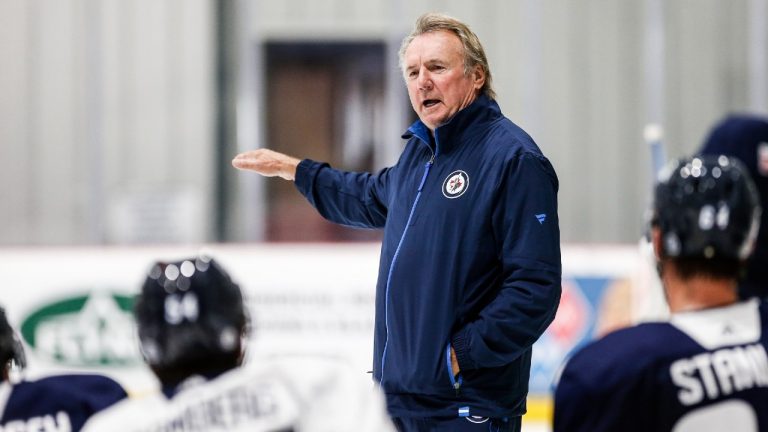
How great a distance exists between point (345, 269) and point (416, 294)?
359 centimetres

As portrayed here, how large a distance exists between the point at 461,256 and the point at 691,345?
898 mm

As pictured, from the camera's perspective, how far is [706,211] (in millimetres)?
1561

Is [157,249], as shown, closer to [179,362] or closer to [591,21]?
[591,21]

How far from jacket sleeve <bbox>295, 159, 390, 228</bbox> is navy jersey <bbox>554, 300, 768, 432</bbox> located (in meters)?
1.22

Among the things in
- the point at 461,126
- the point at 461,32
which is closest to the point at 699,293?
the point at 461,126

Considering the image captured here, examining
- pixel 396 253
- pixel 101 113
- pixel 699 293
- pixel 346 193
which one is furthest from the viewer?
pixel 101 113

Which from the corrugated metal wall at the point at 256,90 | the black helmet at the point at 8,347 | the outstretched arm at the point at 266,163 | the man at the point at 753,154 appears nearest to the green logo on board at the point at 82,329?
the corrugated metal wall at the point at 256,90

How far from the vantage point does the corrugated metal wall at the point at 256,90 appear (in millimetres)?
7633

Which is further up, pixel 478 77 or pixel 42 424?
pixel 478 77

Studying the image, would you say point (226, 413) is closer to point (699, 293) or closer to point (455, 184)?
point (699, 293)

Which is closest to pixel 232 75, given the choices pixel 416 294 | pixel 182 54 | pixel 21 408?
pixel 182 54

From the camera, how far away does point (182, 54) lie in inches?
312

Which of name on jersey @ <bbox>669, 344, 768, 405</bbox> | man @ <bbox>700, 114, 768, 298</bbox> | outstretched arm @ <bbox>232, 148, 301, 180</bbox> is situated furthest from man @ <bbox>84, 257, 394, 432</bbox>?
man @ <bbox>700, 114, 768, 298</bbox>

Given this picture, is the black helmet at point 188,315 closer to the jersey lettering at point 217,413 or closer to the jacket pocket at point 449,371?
the jersey lettering at point 217,413
